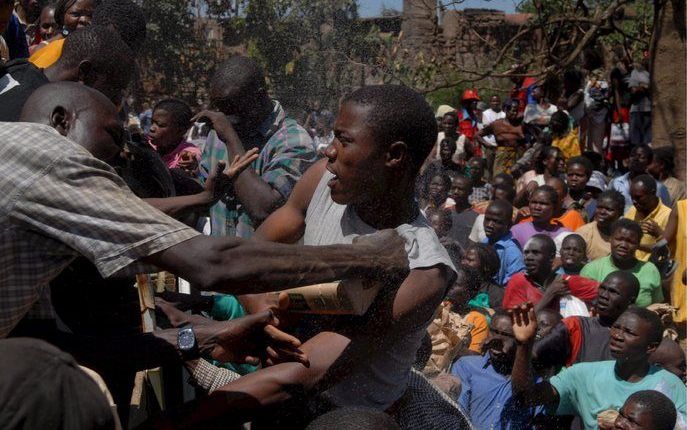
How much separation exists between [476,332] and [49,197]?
433cm

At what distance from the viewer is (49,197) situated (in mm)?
2232

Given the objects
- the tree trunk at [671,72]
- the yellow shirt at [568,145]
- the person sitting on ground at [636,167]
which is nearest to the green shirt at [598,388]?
the person sitting on ground at [636,167]

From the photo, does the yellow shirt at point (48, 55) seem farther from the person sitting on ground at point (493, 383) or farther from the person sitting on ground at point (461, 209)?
the person sitting on ground at point (461, 209)

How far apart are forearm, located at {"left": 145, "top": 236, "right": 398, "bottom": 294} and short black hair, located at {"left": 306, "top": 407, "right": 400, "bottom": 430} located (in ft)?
1.06

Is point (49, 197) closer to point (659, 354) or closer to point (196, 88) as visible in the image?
point (659, 354)

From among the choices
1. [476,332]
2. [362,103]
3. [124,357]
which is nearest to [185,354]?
[124,357]

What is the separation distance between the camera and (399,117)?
9.91ft

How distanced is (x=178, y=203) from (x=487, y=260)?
3.91m

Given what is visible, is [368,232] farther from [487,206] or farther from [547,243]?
[487,206]

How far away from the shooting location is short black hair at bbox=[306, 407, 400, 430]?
2.33 metres

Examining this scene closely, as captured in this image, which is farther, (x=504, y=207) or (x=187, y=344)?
(x=504, y=207)

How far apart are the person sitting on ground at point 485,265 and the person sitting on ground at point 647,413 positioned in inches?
93.0

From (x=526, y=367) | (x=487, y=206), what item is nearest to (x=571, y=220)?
(x=487, y=206)

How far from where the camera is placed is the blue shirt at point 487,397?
5.34 meters
